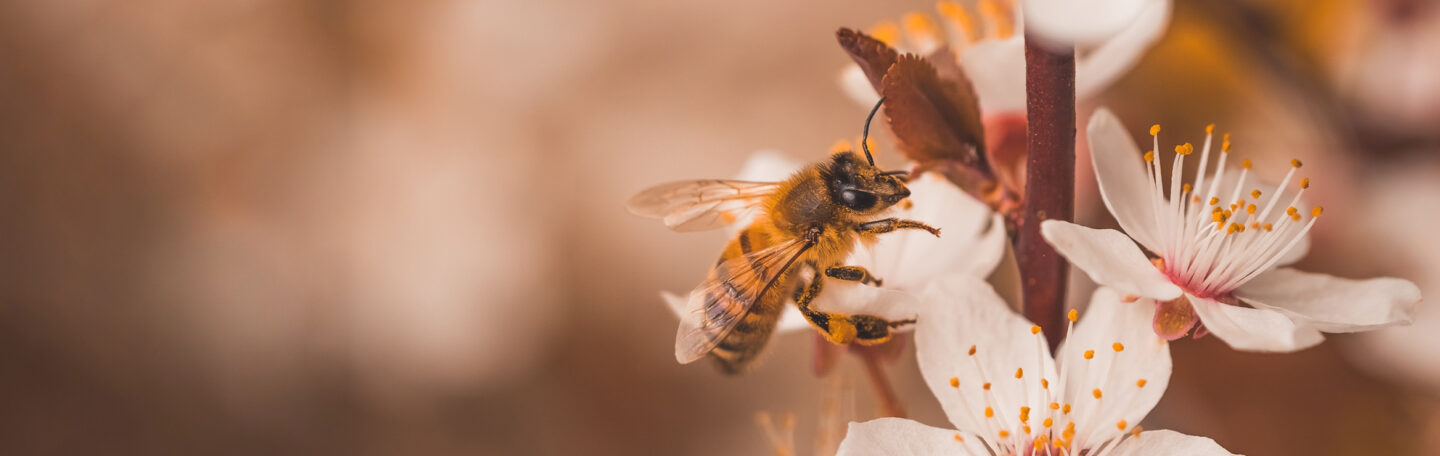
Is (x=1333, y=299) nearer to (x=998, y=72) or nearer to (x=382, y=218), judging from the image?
(x=998, y=72)

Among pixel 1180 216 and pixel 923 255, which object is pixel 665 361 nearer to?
pixel 923 255

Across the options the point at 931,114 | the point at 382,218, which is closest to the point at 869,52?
the point at 931,114

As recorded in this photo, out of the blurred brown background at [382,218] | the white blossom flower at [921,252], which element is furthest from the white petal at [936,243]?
the blurred brown background at [382,218]

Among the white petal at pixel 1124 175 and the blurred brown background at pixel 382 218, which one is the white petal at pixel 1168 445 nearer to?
the white petal at pixel 1124 175

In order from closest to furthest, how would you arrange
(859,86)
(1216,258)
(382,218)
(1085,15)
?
(1085,15)
(1216,258)
(859,86)
(382,218)

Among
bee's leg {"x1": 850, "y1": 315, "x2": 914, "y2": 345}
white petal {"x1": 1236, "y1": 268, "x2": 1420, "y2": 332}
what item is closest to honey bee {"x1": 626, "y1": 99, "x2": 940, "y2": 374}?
bee's leg {"x1": 850, "y1": 315, "x2": 914, "y2": 345}

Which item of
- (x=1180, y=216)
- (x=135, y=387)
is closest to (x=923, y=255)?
(x=1180, y=216)
